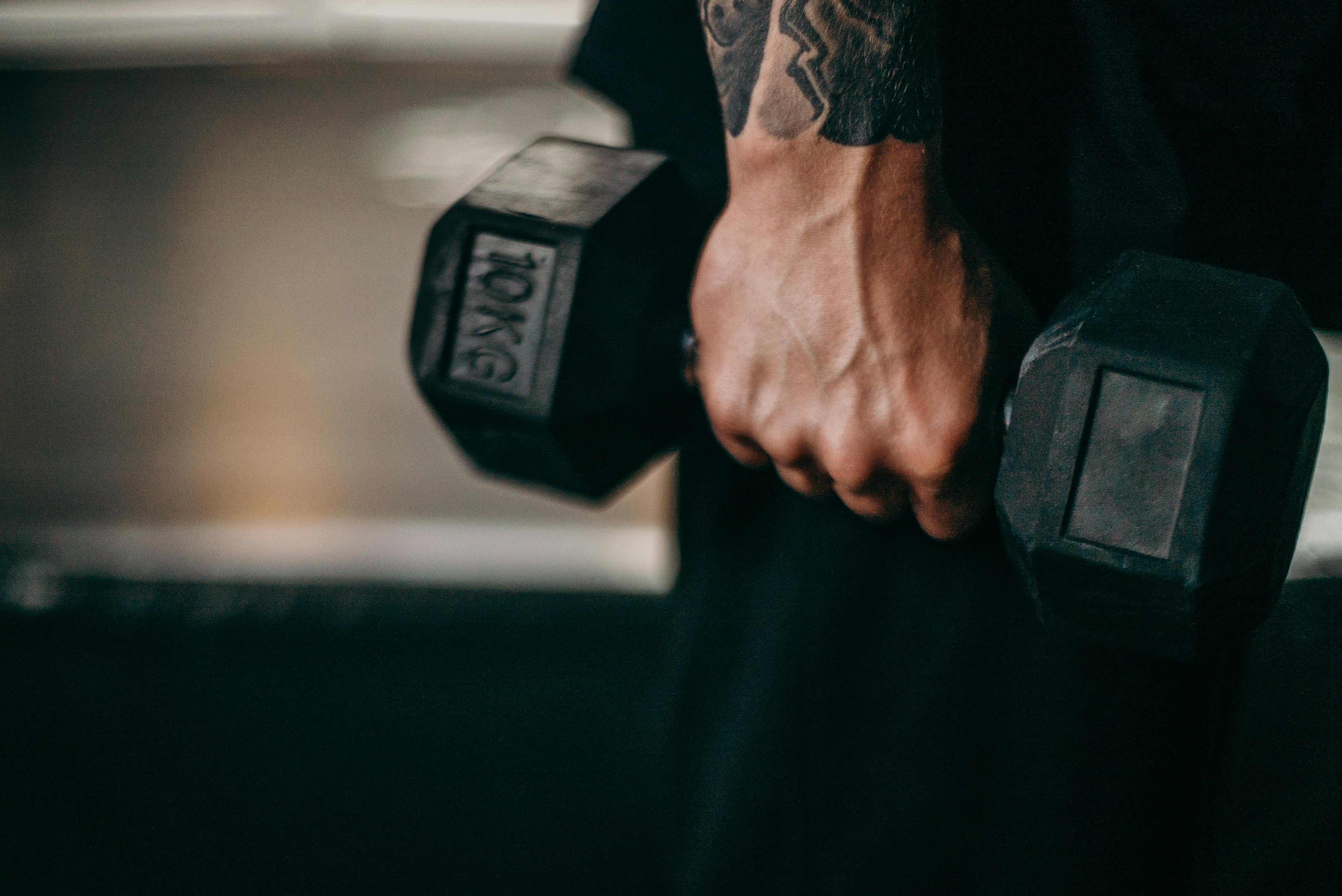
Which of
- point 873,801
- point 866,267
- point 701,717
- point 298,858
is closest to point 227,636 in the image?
point 298,858

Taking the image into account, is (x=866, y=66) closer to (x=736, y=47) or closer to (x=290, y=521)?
(x=736, y=47)

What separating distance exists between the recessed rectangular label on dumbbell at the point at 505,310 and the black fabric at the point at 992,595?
14cm

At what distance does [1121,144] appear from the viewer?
490 mm

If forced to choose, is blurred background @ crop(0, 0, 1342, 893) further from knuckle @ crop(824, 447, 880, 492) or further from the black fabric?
knuckle @ crop(824, 447, 880, 492)

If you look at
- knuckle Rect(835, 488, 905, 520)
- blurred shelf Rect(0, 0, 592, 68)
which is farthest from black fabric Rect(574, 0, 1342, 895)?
blurred shelf Rect(0, 0, 592, 68)

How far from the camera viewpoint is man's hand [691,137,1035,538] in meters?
0.47

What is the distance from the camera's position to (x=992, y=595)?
0.57m

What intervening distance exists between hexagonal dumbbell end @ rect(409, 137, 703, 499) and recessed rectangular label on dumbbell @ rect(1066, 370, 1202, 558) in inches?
9.4

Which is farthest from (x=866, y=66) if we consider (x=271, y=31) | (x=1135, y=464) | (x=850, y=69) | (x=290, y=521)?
(x=271, y=31)

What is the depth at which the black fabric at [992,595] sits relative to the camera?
1.56 feet

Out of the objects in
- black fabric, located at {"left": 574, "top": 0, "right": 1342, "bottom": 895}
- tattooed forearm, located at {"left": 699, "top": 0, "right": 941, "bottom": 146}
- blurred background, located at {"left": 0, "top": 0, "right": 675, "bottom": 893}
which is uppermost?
tattooed forearm, located at {"left": 699, "top": 0, "right": 941, "bottom": 146}

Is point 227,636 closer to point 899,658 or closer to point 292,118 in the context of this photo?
point 899,658

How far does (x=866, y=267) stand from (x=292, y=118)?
242cm

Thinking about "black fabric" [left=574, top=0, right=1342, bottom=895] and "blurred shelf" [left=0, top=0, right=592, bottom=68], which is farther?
"blurred shelf" [left=0, top=0, right=592, bottom=68]
